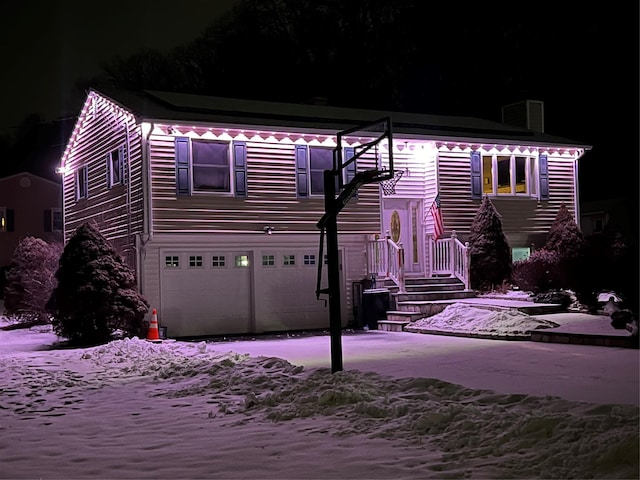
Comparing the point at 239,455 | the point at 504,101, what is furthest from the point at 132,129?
the point at 504,101

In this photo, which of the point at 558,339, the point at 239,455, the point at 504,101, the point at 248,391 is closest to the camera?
the point at 239,455

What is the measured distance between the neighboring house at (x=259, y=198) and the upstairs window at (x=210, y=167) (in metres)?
0.03

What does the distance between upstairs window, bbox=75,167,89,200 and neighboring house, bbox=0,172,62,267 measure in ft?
66.9

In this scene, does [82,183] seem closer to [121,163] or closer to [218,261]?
[121,163]

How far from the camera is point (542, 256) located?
1967cm

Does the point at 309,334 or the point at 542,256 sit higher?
the point at 542,256

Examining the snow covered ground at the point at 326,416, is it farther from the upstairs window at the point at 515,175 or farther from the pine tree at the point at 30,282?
the upstairs window at the point at 515,175

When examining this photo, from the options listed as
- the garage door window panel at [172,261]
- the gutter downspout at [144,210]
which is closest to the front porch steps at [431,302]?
the garage door window panel at [172,261]

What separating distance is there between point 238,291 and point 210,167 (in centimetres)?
313

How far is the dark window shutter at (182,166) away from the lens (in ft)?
57.7

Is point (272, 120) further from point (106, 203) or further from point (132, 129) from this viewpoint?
point (106, 203)

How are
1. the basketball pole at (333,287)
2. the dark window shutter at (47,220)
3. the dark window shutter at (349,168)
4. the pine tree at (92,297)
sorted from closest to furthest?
the basketball pole at (333,287) → the pine tree at (92,297) → the dark window shutter at (349,168) → the dark window shutter at (47,220)

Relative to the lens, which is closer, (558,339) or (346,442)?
(346,442)

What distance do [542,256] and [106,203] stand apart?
473 inches
